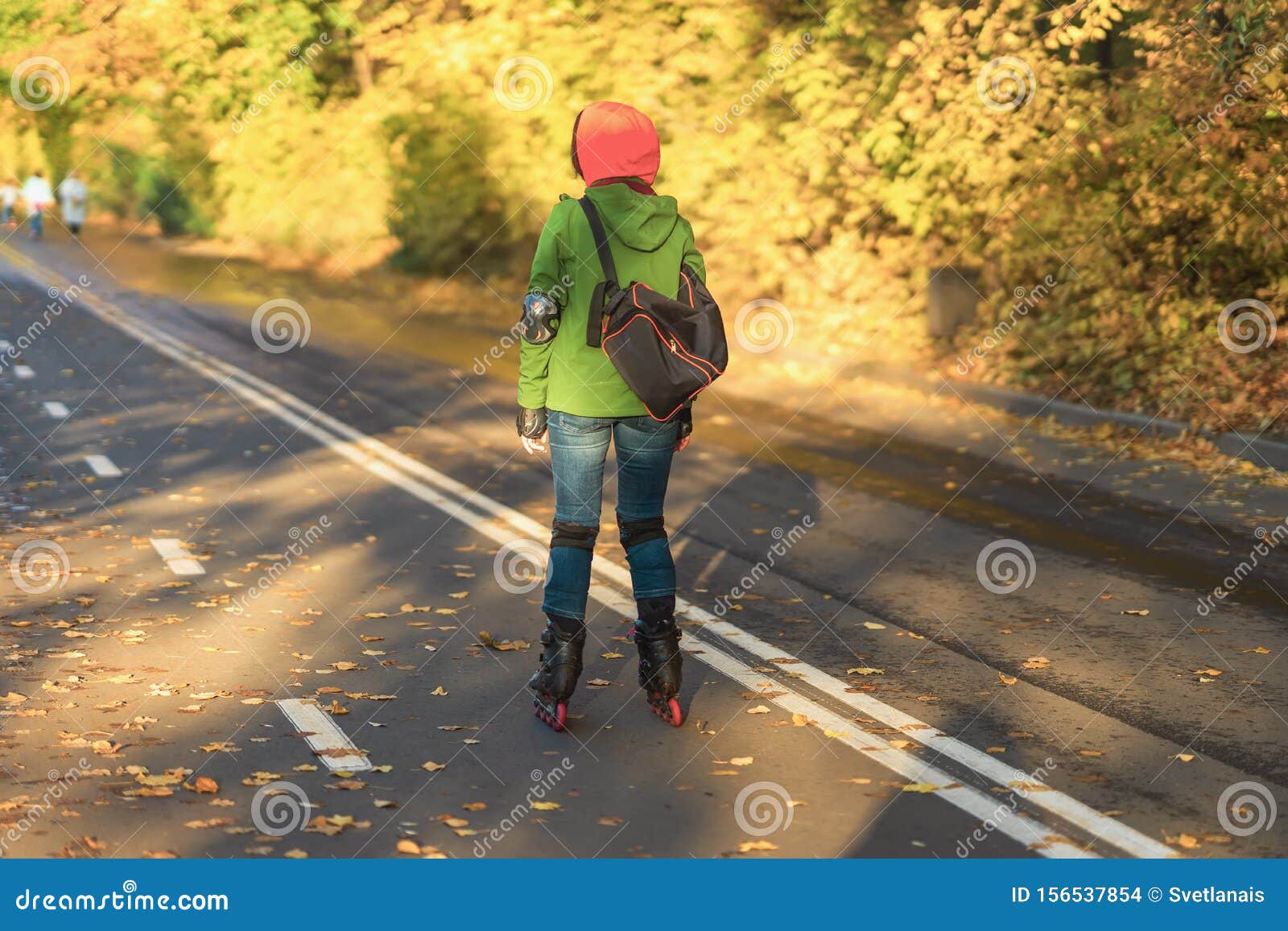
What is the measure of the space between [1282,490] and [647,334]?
646cm

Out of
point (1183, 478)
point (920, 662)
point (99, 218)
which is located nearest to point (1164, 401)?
point (1183, 478)

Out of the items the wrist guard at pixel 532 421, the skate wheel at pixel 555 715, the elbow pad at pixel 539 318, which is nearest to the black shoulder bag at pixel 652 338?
the elbow pad at pixel 539 318

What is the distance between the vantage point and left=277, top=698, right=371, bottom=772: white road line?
5434 millimetres

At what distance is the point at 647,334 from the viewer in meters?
5.37

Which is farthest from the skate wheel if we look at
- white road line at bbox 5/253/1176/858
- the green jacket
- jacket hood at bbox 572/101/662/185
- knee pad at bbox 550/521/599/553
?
jacket hood at bbox 572/101/662/185

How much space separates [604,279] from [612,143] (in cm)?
47

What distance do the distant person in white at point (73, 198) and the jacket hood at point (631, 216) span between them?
121 feet

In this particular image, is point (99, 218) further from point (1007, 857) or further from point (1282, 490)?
point (1007, 857)

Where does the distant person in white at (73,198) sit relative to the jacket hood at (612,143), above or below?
below

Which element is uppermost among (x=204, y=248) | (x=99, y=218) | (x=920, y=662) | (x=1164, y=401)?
(x=920, y=662)

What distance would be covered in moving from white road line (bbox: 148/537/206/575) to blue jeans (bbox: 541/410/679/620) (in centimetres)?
320

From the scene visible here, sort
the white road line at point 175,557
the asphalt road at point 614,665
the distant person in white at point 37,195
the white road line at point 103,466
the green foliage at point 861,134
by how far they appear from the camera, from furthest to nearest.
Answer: the distant person in white at point 37,195, the green foliage at point 861,134, the white road line at point 103,466, the white road line at point 175,557, the asphalt road at point 614,665

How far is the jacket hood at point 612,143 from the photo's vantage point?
18.0 feet

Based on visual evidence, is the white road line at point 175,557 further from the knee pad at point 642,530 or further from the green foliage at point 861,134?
the green foliage at point 861,134
